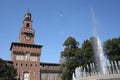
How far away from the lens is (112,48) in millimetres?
41562

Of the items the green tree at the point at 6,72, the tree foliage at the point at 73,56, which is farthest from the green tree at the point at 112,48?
the green tree at the point at 6,72

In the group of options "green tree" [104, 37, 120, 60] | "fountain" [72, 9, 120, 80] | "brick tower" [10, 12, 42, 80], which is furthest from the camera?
"brick tower" [10, 12, 42, 80]

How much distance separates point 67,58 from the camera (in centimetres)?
4322

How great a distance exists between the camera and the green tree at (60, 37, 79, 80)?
135 ft

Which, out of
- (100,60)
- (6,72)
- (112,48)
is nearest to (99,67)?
(100,60)

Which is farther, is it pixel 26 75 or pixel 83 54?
pixel 26 75

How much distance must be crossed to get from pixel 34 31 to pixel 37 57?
6.49m

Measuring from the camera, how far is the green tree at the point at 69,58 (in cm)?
4122

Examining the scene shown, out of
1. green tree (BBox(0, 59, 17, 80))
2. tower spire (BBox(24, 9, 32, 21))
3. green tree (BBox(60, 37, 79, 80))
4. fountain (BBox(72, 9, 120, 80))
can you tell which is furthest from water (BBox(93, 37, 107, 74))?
tower spire (BBox(24, 9, 32, 21))

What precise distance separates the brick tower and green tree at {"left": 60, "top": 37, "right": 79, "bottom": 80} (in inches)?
425

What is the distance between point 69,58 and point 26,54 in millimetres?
14142

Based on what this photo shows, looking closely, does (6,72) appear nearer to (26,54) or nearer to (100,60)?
(26,54)

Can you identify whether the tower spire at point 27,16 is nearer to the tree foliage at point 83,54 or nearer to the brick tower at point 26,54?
the brick tower at point 26,54

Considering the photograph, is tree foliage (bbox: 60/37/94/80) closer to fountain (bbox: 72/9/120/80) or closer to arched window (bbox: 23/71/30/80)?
fountain (bbox: 72/9/120/80)
